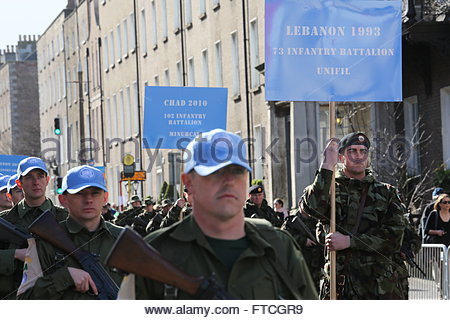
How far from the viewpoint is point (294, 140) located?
28.3 metres

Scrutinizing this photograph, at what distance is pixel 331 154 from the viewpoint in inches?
300

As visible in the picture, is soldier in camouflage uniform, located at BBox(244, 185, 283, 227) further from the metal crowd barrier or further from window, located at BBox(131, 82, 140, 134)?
window, located at BBox(131, 82, 140, 134)

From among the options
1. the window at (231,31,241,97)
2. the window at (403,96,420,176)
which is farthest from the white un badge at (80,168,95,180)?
the window at (231,31,241,97)

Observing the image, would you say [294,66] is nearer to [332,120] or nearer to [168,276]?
[332,120]

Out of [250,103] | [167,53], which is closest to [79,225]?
[250,103]

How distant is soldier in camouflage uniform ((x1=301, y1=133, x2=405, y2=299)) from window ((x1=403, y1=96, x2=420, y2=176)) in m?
16.2

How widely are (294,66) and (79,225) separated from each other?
2.77 meters

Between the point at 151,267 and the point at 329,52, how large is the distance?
16.9 feet

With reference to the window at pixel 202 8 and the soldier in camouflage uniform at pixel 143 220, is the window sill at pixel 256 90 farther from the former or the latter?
the soldier in camouflage uniform at pixel 143 220

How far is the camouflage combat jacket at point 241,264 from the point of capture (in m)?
4.21

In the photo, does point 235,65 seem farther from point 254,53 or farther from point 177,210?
point 177,210

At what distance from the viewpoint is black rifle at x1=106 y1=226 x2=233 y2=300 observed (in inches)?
A: 160

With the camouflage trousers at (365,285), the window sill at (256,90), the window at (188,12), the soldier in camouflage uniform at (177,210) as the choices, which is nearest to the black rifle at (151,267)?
the camouflage trousers at (365,285)
